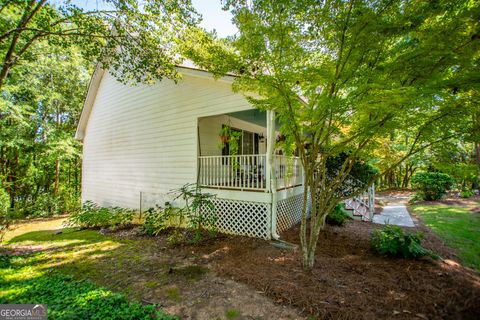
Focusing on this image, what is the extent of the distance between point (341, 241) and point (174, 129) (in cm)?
660

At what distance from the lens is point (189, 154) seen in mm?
7438

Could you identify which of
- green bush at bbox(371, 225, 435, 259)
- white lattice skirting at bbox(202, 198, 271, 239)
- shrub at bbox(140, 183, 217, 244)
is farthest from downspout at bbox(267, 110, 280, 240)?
green bush at bbox(371, 225, 435, 259)

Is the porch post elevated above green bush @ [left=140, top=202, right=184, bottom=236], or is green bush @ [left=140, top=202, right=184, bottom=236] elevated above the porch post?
the porch post

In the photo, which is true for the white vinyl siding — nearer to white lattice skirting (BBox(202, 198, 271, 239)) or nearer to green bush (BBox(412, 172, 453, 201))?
white lattice skirting (BBox(202, 198, 271, 239))

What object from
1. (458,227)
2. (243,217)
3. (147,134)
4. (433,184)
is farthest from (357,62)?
(433,184)

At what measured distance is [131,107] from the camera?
376 inches

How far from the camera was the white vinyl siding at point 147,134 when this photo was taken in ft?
23.9

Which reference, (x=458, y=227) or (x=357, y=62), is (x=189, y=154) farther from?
(x=458, y=227)

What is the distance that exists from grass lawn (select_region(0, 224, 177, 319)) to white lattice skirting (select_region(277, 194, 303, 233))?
4.21 m

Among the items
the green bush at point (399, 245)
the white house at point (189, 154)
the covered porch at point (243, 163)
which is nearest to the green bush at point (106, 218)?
the white house at point (189, 154)

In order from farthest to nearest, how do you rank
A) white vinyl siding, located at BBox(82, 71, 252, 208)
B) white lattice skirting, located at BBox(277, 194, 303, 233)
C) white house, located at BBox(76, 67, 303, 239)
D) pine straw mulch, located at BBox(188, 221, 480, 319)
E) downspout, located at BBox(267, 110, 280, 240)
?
white vinyl siding, located at BBox(82, 71, 252, 208) < white lattice skirting, located at BBox(277, 194, 303, 233) < white house, located at BBox(76, 67, 303, 239) < downspout, located at BBox(267, 110, 280, 240) < pine straw mulch, located at BBox(188, 221, 480, 319)

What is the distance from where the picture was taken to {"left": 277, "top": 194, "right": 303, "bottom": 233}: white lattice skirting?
6555 mm

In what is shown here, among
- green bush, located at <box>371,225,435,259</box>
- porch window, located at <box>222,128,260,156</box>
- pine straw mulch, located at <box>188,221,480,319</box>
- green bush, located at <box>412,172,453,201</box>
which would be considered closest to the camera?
pine straw mulch, located at <box>188,221,480,319</box>

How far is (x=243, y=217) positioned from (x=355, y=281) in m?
3.37
